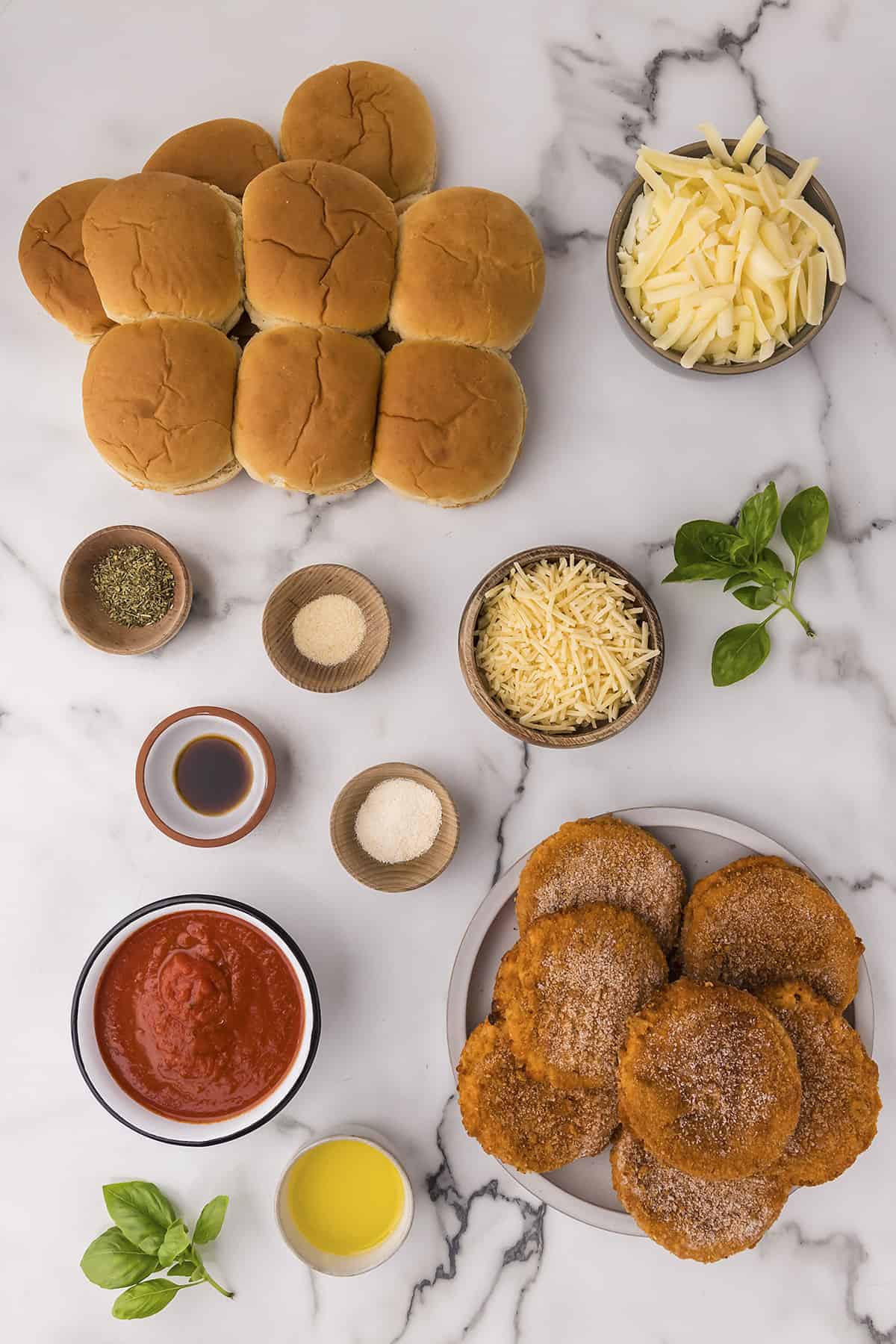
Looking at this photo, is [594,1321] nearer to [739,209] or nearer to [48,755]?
[48,755]

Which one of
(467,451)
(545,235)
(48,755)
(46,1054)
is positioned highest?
(545,235)

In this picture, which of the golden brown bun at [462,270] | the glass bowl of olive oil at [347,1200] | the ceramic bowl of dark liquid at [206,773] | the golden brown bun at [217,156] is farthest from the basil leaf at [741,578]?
the glass bowl of olive oil at [347,1200]

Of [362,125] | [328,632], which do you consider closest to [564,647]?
[328,632]

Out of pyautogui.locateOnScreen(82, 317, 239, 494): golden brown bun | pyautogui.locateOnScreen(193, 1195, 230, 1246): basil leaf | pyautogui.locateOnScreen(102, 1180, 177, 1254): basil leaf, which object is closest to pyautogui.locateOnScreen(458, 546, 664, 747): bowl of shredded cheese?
pyautogui.locateOnScreen(82, 317, 239, 494): golden brown bun

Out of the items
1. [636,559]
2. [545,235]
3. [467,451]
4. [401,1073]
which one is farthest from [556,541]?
[401,1073]

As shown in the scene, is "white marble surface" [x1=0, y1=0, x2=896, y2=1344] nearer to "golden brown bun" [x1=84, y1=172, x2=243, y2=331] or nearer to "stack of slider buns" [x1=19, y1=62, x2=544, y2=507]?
"stack of slider buns" [x1=19, y1=62, x2=544, y2=507]

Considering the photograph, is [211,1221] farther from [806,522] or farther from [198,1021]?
[806,522]
